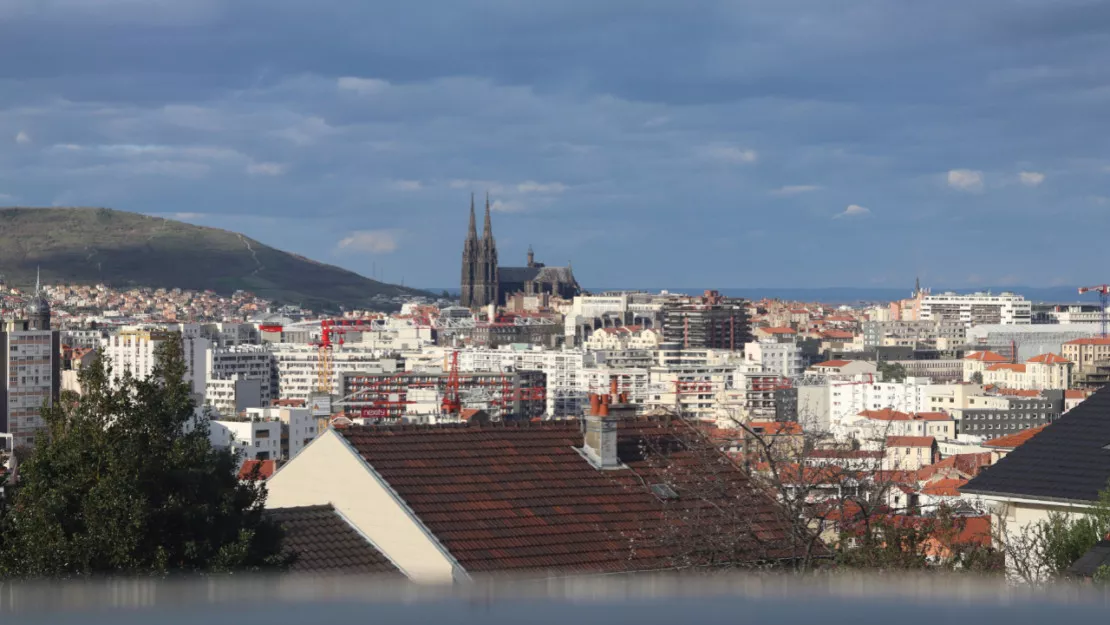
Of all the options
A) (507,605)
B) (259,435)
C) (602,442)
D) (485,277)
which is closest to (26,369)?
(259,435)

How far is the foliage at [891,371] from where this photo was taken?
9955 centimetres

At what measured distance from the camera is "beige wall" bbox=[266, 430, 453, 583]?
7344 millimetres

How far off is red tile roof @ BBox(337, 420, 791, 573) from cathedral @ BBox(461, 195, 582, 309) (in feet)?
551

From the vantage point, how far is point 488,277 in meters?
179

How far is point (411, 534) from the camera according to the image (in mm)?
7422

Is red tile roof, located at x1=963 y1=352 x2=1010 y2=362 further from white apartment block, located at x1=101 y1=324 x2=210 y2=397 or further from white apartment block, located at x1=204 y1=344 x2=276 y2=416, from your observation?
white apartment block, located at x1=101 y1=324 x2=210 y2=397

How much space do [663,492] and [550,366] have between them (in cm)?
9900

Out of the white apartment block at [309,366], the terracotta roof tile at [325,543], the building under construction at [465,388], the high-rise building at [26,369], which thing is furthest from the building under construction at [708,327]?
the terracotta roof tile at [325,543]

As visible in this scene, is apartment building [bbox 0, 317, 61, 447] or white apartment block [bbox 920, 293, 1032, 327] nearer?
apartment building [bbox 0, 317, 61, 447]

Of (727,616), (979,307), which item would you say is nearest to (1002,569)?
(727,616)

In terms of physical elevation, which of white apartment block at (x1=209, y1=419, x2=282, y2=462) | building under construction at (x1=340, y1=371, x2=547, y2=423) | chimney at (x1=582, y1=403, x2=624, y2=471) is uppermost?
chimney at (x1=582, y1=403, x2=624, y2=471)

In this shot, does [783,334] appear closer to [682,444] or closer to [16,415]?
[16,415]

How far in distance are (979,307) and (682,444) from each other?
159661mm

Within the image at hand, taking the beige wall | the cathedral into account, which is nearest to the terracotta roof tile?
the beige wall
